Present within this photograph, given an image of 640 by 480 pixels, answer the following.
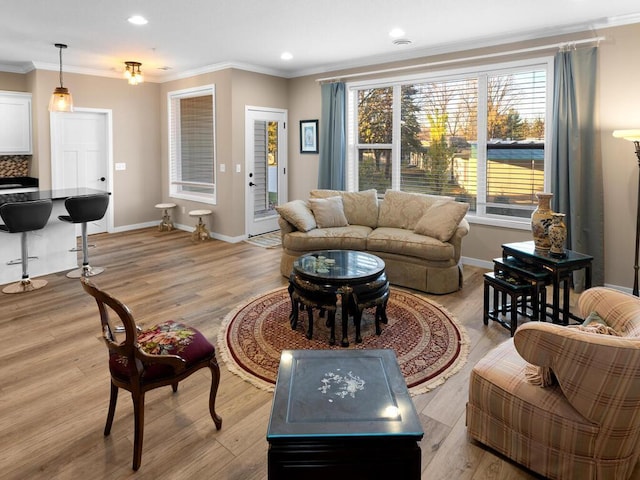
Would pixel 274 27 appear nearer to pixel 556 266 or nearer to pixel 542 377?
pixel 556 266

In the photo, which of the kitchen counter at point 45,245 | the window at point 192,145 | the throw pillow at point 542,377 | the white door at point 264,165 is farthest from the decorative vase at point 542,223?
the window at point 192,145

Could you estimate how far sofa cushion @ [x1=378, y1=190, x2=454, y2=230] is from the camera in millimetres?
5145

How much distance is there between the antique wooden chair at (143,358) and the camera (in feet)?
6.49

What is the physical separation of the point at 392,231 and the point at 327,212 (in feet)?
2.69

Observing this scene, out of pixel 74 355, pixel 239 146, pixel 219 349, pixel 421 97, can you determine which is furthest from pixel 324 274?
pixel 239 146

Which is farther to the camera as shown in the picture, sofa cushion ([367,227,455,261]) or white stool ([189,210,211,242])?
white stool ([189,210,211,242])

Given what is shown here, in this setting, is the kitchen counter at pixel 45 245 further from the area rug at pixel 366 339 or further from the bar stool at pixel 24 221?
the area rug at pixel 366 339

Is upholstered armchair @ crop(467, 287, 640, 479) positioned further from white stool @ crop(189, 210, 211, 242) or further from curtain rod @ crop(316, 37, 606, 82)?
white stool @ crop(189, 210, 211, 242)

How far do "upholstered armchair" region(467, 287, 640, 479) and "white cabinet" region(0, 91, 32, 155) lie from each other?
7.33 metres

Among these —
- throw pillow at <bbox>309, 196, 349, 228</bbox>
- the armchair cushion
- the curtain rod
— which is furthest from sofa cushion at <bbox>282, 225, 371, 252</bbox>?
the armchair cushion

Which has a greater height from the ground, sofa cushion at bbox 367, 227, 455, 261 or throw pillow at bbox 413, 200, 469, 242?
throw pillow at bbox 413, 200, 469, 242

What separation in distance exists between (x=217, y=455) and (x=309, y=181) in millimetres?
5486

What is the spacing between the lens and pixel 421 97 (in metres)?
5.81

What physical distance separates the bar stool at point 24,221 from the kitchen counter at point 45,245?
0.62 ft
